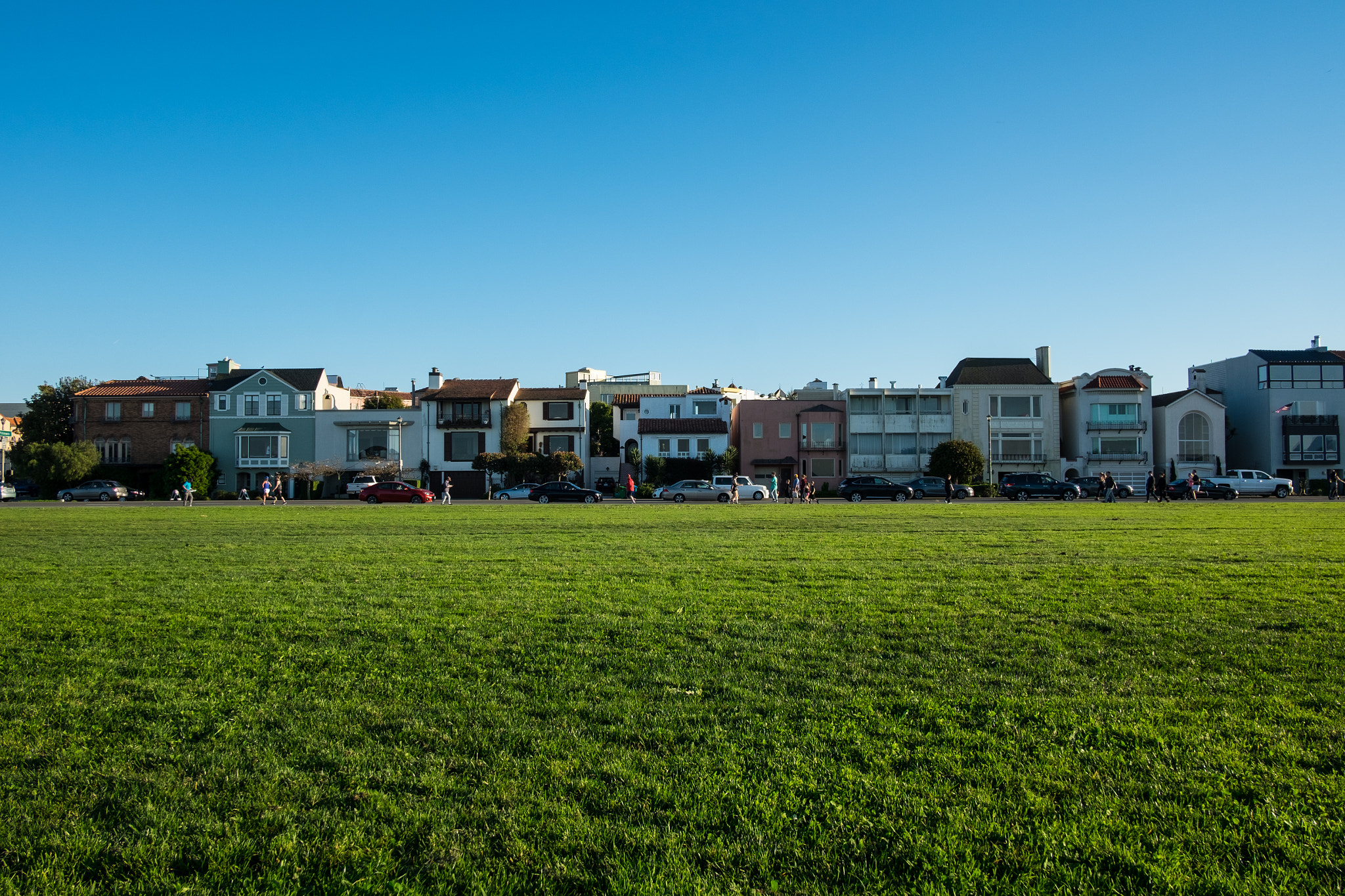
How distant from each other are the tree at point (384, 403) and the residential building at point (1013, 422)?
166 feet

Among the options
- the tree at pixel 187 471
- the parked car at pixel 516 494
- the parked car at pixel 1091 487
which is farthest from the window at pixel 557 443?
the parked car at pixel 1091 487

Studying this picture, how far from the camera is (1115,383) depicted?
241 feet

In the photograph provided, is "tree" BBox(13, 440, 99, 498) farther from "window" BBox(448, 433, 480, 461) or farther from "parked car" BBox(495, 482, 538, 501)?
"parked car" BBox(495, 482, 538, 501)

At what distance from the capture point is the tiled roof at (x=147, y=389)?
75.2 metres

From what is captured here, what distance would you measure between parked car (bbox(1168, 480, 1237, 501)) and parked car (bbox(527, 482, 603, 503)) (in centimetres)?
3436

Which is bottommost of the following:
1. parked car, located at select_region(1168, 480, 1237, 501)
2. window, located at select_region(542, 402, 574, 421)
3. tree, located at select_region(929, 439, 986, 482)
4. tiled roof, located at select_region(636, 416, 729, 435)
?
parked car, located at select_region(1168, 480, 1237, 501)

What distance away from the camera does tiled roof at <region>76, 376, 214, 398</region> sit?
75.2 metres

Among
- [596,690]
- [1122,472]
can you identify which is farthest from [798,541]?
[1122,472]

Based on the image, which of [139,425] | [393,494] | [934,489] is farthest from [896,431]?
[139,425]

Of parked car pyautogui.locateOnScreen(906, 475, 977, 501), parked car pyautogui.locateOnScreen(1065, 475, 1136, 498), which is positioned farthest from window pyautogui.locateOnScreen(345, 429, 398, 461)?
parked car pyautogui.locateOnScreen(1065, 475, 1136, 498)

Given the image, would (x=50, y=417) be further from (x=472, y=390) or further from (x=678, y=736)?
(x=678, y=736)

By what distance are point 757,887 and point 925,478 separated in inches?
2407

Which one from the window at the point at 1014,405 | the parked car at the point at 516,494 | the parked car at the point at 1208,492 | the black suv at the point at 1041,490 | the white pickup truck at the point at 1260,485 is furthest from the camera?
the window at the point at 1014,405

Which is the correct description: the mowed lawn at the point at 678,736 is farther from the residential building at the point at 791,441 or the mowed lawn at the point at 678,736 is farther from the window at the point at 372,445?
the window at the point at 372,445
